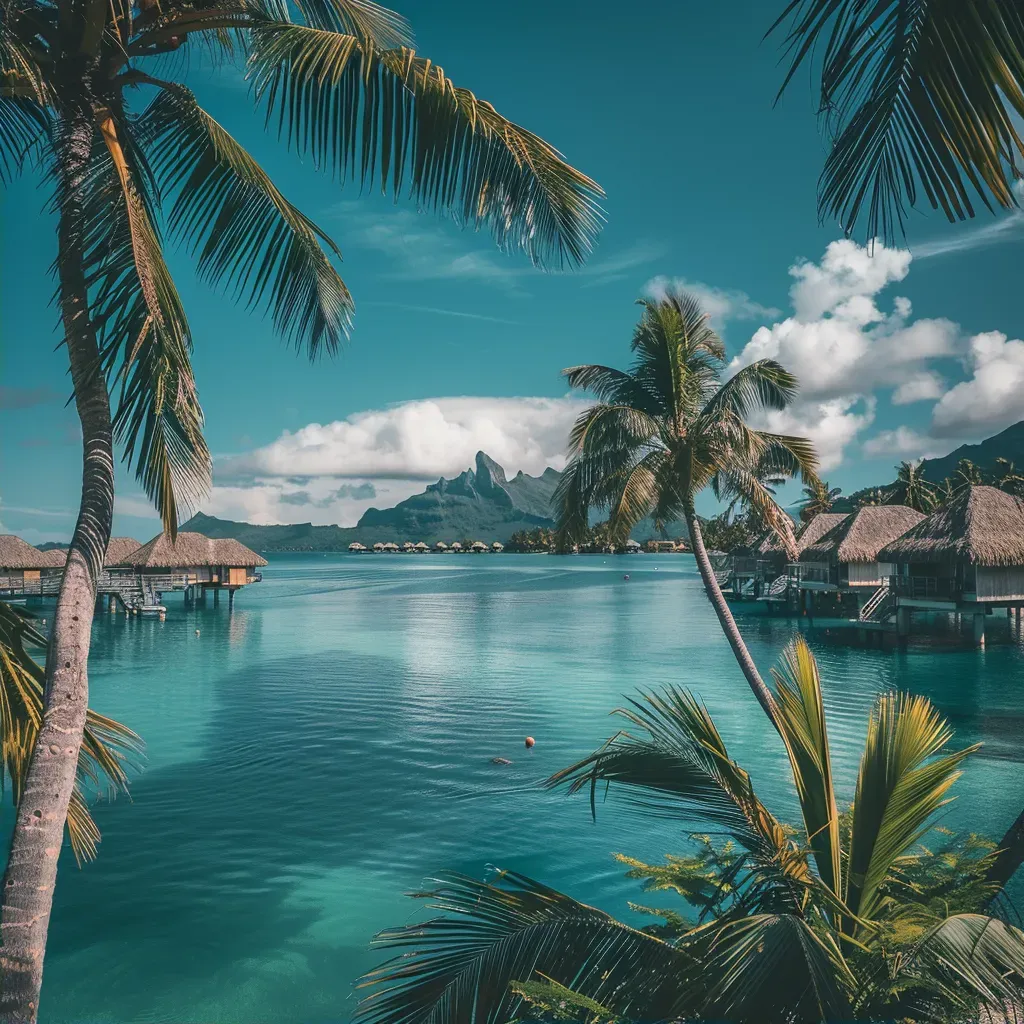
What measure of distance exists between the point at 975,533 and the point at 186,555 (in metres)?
41.9

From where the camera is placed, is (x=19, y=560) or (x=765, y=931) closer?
(x=765, y=931)

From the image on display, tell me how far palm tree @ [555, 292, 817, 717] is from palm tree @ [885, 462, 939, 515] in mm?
51442

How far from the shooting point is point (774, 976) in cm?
334

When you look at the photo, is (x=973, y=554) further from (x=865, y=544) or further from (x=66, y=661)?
(x=66, y=661)

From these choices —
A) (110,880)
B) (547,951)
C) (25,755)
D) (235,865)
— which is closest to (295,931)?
(235,865)

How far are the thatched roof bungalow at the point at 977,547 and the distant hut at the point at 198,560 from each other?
38.4 m

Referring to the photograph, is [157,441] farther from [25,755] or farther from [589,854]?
[589,854]

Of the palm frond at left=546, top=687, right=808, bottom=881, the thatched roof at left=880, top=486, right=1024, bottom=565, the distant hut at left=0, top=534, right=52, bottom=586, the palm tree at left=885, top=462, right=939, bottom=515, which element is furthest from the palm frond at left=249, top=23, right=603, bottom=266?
the palm tree at left=885, top=462, right=939, bottom=515

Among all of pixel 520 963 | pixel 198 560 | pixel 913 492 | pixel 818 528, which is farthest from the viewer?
pixel 913 492

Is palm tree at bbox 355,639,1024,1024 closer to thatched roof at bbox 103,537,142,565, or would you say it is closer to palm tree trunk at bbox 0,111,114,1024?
palm tree trunk at bbox 0,111,114,1024

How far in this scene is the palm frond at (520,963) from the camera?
3.52 m

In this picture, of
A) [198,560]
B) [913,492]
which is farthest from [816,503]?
[198,560]

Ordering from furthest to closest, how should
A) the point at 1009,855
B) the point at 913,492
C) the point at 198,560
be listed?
1. the point at 913,492
2. the point at 198,560
3. the point at 1009,855

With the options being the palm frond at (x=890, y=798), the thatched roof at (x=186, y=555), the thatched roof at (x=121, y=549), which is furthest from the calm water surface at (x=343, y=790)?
the thatched roof at (x=121, y=549)
